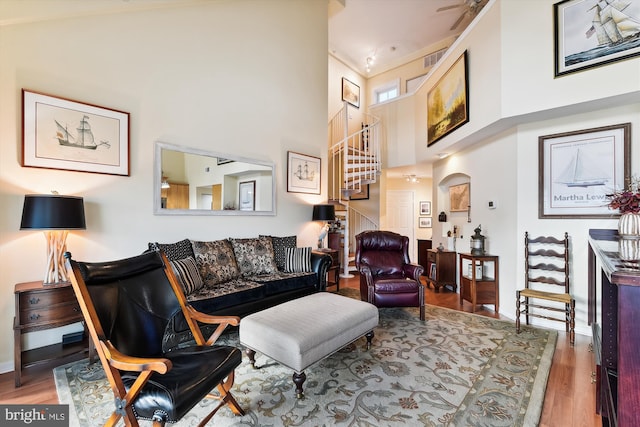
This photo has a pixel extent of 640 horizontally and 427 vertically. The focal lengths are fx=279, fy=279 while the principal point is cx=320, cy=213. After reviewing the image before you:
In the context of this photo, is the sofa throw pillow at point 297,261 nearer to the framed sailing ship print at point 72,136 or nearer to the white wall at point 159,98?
the white wall at point 159,98

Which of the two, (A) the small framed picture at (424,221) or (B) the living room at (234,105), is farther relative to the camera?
(A) the small framed picture at (424,221)

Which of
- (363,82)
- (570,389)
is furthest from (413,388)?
(363,82)

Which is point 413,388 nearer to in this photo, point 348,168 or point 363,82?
point 348,168

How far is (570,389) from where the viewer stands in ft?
6.80

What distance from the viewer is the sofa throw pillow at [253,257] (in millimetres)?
3529

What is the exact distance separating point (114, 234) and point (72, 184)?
22.8 inches

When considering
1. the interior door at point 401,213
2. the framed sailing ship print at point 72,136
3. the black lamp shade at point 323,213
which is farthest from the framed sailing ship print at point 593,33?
the interior door at point 401,213

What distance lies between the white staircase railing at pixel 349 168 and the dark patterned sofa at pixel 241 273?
2.20 meters

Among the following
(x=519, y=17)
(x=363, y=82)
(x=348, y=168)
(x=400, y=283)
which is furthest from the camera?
(x=363, y=82)

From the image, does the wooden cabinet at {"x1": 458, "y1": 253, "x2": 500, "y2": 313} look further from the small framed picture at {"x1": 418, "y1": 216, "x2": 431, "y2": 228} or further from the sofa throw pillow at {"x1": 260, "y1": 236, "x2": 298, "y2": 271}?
the small framed picture at {"x1": 418, "y1": 216, "x2": 431, "y2": 228}

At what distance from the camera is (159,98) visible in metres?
3.14

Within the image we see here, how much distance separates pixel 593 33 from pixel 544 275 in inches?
103

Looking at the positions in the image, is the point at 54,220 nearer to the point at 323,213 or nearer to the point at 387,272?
the point at 323,213

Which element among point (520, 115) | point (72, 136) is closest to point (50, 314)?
point (72, 136)
